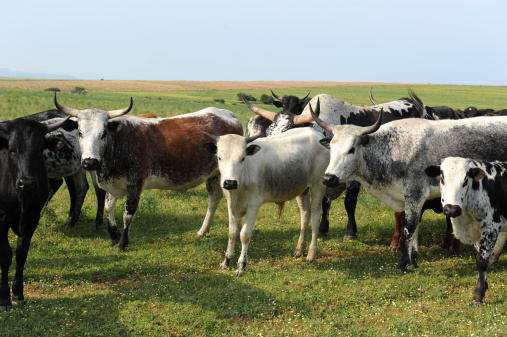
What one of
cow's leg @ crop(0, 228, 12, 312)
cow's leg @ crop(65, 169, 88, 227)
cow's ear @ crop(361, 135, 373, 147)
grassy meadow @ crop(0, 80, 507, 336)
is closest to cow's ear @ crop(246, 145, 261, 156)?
cow's ear @ crop(361, 135, 373, 147)

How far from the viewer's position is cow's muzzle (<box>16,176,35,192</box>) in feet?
20.4

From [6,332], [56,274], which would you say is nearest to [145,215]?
[56,274]

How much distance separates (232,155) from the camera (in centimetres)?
747

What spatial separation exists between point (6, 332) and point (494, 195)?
21.0ft

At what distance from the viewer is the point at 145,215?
1162 centimetres

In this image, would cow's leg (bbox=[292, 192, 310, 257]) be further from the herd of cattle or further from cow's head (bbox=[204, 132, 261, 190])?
cow's head (bbox=[204, 132, 261, 190])

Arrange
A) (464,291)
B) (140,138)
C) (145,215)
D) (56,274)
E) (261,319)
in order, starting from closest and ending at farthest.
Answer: (261,319)
(464,291)
(56,274)
(140,138)
(145,215)

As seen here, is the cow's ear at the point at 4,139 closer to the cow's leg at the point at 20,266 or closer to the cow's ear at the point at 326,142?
the cow's leg at the point at 20,266

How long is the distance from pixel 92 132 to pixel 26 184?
7.40 ft

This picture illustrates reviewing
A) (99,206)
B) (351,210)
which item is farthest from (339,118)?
(99,206)

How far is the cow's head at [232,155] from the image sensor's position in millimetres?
7238

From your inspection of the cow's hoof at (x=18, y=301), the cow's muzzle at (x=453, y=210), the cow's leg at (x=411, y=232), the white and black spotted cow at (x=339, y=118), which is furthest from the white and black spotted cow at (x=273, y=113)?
the cow's hoof at (x=18, y=301)

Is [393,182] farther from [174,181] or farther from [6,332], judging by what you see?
[6,332]

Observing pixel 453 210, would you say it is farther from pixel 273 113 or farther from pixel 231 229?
pixel 273 113
